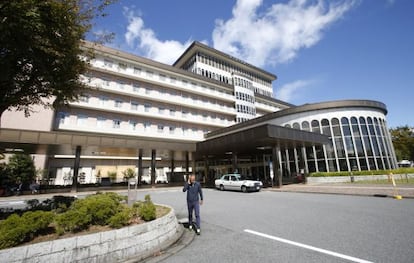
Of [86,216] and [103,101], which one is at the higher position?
[103,101]

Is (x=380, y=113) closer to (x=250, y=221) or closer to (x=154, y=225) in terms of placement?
(x=250, y=221)

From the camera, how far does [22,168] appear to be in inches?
1204

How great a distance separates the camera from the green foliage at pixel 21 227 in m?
3.74

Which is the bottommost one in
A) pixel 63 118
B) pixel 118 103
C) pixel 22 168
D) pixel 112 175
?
pixel 112 175

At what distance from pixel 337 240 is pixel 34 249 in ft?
22.1

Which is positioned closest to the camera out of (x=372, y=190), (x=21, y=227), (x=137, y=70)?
(x=21, y=227)

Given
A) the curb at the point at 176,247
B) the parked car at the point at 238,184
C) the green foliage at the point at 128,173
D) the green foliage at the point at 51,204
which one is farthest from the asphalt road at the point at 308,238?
the green foliage at the point at 128,173

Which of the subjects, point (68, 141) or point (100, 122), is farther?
point (100, 122)

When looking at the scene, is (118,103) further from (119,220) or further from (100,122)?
(119,220)

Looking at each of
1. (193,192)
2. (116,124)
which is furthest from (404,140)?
(116,124)

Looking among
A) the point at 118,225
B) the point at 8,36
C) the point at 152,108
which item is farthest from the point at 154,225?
the point at 152,108

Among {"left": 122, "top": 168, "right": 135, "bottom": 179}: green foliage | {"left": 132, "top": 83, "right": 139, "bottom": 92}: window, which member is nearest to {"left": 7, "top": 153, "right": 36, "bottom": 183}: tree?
{"left": 122, "top": 168, "right": 135, "bottom": 179}: green foliage

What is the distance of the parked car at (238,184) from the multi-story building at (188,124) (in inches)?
152

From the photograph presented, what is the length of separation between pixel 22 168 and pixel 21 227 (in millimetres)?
36105
